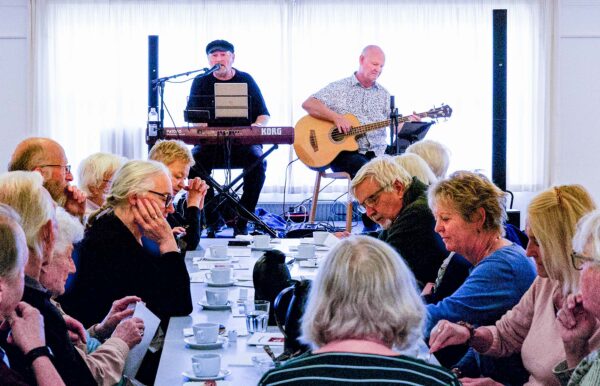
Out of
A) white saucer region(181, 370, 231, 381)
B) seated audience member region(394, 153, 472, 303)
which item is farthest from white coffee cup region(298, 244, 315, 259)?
white saucer region(181, 370, 231, 381)

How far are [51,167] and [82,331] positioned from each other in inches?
51.1

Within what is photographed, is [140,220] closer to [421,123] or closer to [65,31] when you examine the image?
[421,123]

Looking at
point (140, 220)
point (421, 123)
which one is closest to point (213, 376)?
point (140, 220)

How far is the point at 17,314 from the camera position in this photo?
6.86 feet

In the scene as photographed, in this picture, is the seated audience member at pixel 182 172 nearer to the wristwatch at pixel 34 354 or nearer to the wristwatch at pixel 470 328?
the wristwatch at pixel 470 328

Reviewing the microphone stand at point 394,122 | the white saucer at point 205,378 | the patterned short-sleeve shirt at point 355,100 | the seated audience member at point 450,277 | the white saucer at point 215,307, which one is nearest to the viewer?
the white saucer at point 205,378

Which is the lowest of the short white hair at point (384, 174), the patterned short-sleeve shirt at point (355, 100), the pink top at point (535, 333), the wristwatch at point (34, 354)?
the pink top at point (535, 333)

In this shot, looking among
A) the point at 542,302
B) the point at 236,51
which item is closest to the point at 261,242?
the point at 542,302

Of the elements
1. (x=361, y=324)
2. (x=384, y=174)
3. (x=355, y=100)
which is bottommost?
(x=361, y=324)

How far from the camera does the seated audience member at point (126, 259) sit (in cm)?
312

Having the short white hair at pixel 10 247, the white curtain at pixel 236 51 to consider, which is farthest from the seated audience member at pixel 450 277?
the white curtain at pixel 236 51

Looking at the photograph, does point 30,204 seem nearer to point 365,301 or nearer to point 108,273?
point 108,273

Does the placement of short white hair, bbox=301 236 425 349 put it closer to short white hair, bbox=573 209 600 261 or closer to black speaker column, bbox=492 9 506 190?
short white hair, bbox=573 209 600 261

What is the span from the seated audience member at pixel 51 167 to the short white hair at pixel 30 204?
1.23 m
